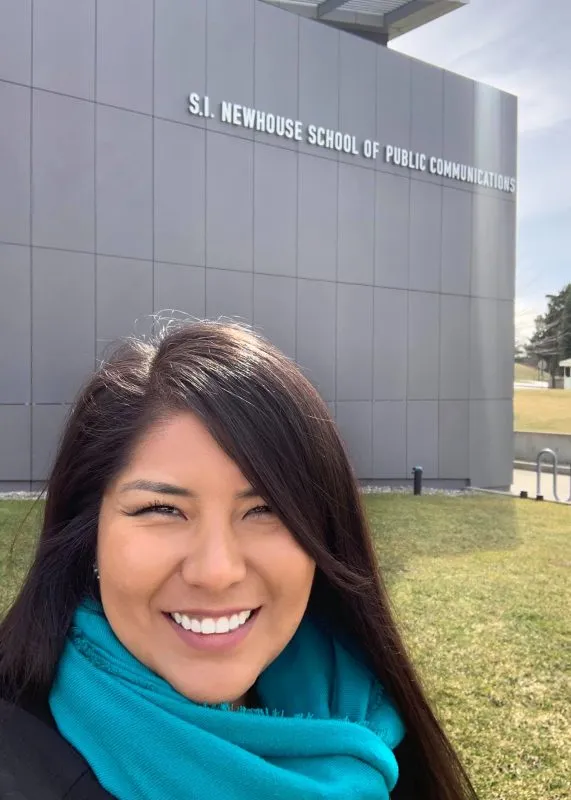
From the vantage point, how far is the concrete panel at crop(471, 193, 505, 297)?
14453 millimetres

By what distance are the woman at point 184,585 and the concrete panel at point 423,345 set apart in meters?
12.5

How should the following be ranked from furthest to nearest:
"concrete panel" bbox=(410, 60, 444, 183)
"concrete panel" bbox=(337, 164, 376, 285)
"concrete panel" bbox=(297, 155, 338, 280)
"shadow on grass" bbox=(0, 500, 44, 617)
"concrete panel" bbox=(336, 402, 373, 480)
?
"concrete panel" bbox=(410, 60, 444, 183), "concrete panel" bbox=(336, 402, 373, 480), "concrete panel" bbox=(337, 164, 376, 285), "concrete panel" bbox=(297, 155, 338, 280), "shadow on grass" bbox=(0, 500, 44, 617)

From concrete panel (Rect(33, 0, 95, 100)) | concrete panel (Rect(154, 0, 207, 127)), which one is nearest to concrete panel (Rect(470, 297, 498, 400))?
concrete panel (Rect(154, 0, 207, 127))

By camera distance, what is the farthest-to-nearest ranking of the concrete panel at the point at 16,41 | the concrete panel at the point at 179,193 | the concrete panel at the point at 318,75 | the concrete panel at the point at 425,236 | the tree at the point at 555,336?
1. the tree at the point at 555,336
2. the concrete panel at the point at 425,236
3. the concrete panel at the point at 318,75
4. the concrete panel at the point at 179,193
5. the concrete panel at the point at 16,41

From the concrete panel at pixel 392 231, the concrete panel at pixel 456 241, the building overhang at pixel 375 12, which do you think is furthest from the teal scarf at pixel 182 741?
the building overhang at pixel 375 12

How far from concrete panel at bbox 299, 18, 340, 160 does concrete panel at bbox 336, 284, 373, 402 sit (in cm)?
260

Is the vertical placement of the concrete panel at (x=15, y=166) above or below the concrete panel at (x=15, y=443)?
above

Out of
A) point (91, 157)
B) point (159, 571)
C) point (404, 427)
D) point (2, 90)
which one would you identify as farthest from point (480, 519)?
point (159, 571)

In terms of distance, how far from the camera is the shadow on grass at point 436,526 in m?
7.75

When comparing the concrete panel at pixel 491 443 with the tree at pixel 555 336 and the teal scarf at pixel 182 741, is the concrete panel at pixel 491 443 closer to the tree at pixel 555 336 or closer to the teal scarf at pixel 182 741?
the teal scarf at pixel 182 741

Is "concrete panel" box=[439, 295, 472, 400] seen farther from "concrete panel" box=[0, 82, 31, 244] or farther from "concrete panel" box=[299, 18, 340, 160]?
"concrete panel" box=[0, 82, 31, 244]

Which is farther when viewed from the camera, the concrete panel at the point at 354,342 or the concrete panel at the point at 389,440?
the concrete panel at the point at 389,440

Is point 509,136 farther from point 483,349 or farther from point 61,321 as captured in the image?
point 61,321

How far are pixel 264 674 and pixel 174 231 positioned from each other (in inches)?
401
